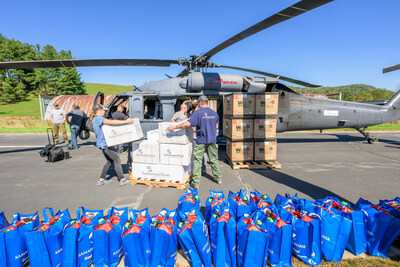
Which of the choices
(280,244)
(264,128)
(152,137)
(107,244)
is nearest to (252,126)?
(264,128)

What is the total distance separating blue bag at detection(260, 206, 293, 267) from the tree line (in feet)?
205

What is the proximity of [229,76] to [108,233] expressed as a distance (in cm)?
667

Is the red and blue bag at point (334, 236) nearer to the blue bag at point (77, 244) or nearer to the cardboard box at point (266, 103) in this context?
the blue bag at point (77, 244)

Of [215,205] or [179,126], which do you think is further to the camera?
[179,126]

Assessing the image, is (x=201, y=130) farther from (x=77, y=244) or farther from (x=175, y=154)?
(x=77, y=244)

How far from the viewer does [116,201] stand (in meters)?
3.70

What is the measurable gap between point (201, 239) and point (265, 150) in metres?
4.27

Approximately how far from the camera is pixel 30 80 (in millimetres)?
50688

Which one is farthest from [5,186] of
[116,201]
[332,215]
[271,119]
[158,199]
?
[271,119]

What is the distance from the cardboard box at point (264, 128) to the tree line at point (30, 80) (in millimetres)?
59955

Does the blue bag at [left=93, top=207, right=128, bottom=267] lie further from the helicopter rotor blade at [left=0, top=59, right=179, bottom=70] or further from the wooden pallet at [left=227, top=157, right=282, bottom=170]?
the helicopter rotor blade at [left=0, top=59, right=179, bottom=70]

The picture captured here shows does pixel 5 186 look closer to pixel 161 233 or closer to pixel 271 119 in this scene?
pixel 161 233

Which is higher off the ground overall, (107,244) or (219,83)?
(219,83)

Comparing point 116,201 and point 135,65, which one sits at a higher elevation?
point 135,65
